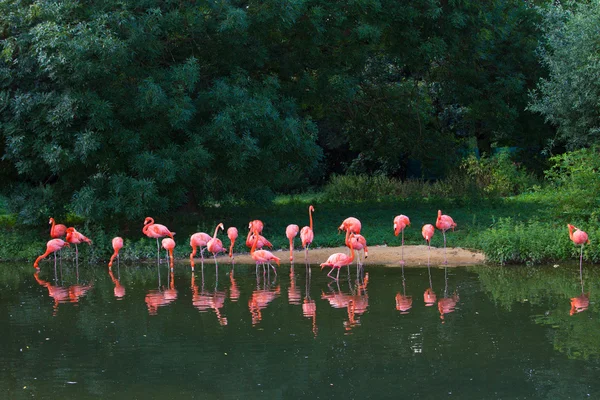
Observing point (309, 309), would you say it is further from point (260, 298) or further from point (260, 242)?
point (260, 242)

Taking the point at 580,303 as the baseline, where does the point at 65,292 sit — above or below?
above

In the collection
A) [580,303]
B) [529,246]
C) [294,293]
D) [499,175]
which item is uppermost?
[499,175]

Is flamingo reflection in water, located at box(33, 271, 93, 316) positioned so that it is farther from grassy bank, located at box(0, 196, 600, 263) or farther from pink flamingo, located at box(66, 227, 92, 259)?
grassy bank, located at box(0, 196, 600, 263)

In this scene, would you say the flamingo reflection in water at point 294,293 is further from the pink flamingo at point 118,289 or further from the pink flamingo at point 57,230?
the pink flamingo at point 57,230

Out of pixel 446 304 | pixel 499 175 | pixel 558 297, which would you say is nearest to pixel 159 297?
pixel 446 304

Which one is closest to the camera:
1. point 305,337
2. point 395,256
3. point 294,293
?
point 305,337

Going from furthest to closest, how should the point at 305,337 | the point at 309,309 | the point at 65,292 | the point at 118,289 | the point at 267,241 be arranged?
the point at 267,241 → the point at 118,289 → the point at 65,292 → the point at 309,309 → the point at 305,337

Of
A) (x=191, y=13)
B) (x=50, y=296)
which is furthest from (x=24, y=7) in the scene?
(x=50, y=296)

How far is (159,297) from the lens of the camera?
11.7m

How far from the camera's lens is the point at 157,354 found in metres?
8.53

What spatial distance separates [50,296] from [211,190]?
240 inches

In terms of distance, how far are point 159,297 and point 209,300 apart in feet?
2.63

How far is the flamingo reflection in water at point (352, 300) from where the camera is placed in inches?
389

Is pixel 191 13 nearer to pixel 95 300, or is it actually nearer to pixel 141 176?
pixel 141 176
